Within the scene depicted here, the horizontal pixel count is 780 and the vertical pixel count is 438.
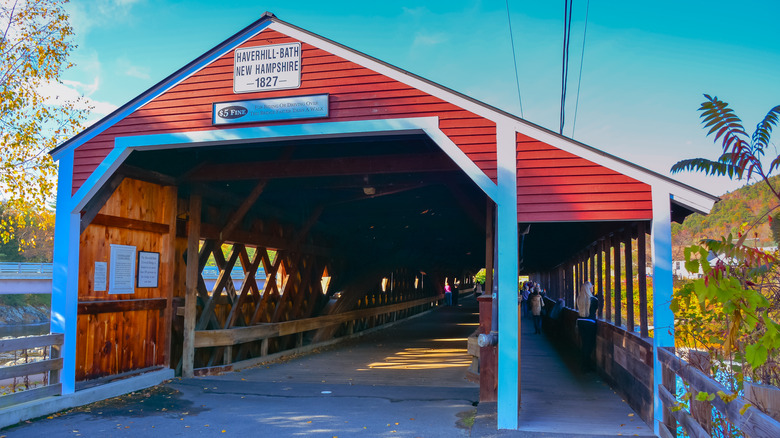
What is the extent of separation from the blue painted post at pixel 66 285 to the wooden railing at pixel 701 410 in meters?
6.03

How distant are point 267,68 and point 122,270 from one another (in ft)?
10.8

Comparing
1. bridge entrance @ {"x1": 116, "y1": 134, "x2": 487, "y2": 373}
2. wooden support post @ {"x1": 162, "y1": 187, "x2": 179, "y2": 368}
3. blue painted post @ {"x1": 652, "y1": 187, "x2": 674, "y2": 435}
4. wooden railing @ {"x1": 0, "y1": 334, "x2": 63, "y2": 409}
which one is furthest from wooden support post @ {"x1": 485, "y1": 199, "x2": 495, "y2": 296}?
wooden railing @ {"x1": 0, "y1": 334, "x2": 63, "y2": 409}

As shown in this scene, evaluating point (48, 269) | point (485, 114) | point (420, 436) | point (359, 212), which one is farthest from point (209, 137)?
point (48, 269)

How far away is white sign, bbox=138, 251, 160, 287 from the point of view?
7927 millimetres

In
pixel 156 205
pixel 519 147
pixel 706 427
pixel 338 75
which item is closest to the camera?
pixel 706 427

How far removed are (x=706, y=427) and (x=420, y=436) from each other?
2.61 meters

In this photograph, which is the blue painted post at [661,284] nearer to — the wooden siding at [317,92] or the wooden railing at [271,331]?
the wooden siding at [317,92]

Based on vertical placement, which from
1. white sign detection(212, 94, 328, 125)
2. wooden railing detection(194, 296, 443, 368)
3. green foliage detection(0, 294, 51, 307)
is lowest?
green foliage detection(0, 294, 51, 307)

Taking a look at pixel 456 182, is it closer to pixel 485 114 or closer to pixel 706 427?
pixel 485 114

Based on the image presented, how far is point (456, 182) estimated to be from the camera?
8312 mm

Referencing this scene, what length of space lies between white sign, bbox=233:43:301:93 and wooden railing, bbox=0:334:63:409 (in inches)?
134

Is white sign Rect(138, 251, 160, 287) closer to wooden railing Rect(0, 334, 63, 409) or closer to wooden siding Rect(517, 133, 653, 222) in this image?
wooden railing Rect(0, 334, 63, 409)

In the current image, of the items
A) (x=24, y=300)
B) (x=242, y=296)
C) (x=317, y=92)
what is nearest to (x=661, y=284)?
(x=317, y=92)

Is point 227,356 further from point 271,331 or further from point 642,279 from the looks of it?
point 642,279
